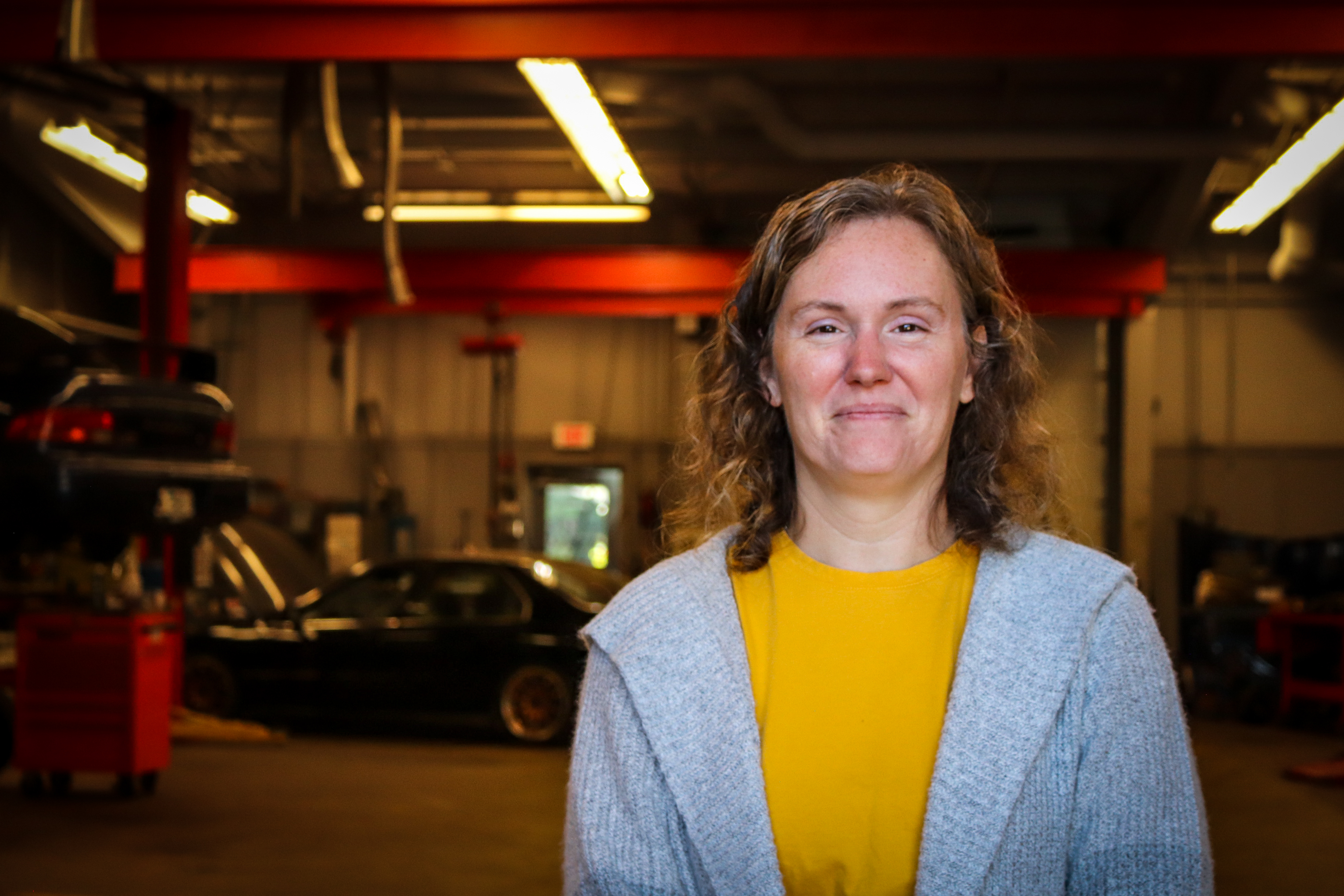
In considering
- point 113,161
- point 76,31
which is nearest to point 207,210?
point 113,161

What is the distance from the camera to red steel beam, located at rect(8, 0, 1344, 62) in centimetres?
565

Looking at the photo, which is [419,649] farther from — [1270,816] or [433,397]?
[433,397]

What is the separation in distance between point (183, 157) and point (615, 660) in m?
7.43

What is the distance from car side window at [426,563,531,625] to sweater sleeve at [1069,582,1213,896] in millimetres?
6911

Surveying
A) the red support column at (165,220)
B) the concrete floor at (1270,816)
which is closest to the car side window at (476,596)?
the red support column at (165,220)

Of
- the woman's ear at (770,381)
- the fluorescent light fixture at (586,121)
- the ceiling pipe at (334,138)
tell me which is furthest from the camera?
the fluorescent light fixture at (586,121)

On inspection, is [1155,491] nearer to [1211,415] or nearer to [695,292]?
[1211,415]

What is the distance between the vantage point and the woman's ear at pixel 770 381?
165 cm

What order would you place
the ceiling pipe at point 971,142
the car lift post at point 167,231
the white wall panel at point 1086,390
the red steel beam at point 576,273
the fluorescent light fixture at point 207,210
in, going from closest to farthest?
the car lift post at point 167,231 → the ceiling pipe at point 971,142 → the red steel beam at point 576,273 → the fluorescent light fixture at point 207,210 → the white wall panel at point 1086,390

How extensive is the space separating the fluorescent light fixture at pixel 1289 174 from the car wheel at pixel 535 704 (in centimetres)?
628

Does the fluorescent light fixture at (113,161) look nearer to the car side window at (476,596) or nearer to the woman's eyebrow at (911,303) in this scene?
the car side window at (476,596)

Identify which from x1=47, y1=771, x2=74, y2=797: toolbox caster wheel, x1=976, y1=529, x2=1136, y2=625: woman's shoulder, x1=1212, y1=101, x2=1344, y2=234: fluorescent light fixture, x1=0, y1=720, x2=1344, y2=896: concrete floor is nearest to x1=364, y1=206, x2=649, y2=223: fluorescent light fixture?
x1=1212, y1=101, x2=1344, y2=234: fluorescent light fixture

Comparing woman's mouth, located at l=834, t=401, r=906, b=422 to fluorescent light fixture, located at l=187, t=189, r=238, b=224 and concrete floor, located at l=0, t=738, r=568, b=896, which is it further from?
fluorescent light fixture, located at l=187, t=189, r=238, b=224

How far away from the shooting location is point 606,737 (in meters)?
1.44
